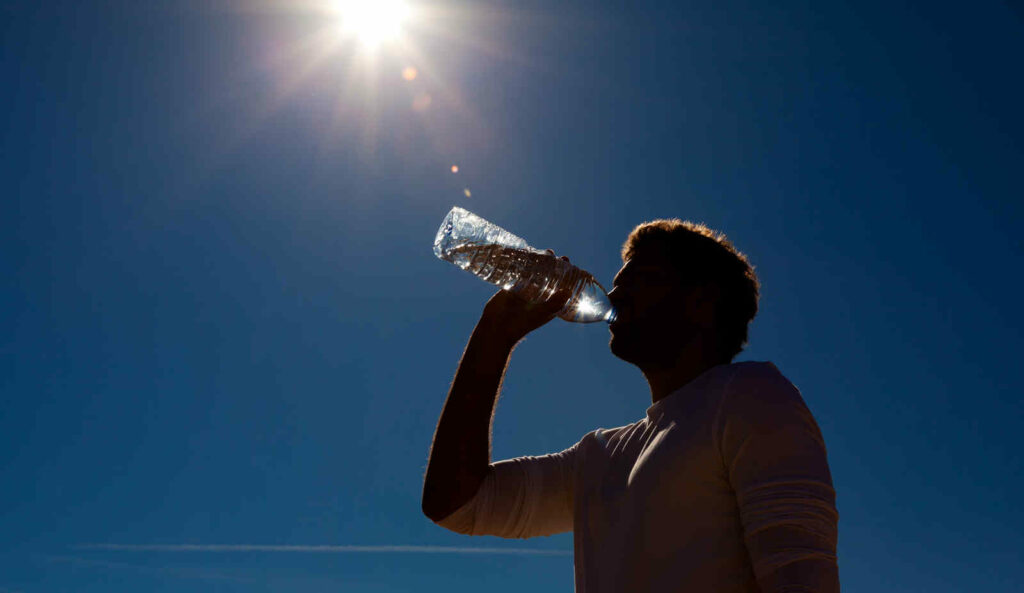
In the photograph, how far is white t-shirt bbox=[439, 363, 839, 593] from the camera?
160cm

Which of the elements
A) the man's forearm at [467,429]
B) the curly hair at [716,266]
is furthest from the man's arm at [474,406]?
the curly hair at [716,266]

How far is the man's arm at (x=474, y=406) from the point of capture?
8.25ft

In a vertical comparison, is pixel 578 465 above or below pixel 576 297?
below

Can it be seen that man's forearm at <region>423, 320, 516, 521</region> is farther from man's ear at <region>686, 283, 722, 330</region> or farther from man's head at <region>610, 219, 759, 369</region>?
man's ear at <region>686, 283, 722, 330</region>

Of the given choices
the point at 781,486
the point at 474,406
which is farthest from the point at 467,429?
the point at 781,486

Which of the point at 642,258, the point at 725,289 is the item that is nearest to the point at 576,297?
the point at 642,258

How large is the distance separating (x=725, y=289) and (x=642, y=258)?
0.31m

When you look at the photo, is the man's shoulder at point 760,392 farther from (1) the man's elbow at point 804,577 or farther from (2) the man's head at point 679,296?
(2) the man's head at point 679,296

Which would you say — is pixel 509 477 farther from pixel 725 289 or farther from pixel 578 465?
pixel 725 289

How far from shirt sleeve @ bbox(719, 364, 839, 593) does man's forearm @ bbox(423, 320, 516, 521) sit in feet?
3.31

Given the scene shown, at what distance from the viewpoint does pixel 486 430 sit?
2.60m

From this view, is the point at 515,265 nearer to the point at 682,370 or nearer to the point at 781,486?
the point at 682,370

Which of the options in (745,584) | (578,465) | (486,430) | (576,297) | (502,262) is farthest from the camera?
(502,262)

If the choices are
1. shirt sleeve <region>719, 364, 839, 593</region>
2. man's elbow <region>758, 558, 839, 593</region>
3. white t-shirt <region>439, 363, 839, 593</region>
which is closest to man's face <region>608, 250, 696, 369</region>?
white t-shirt <region>439, 363, 839, 593</region>
